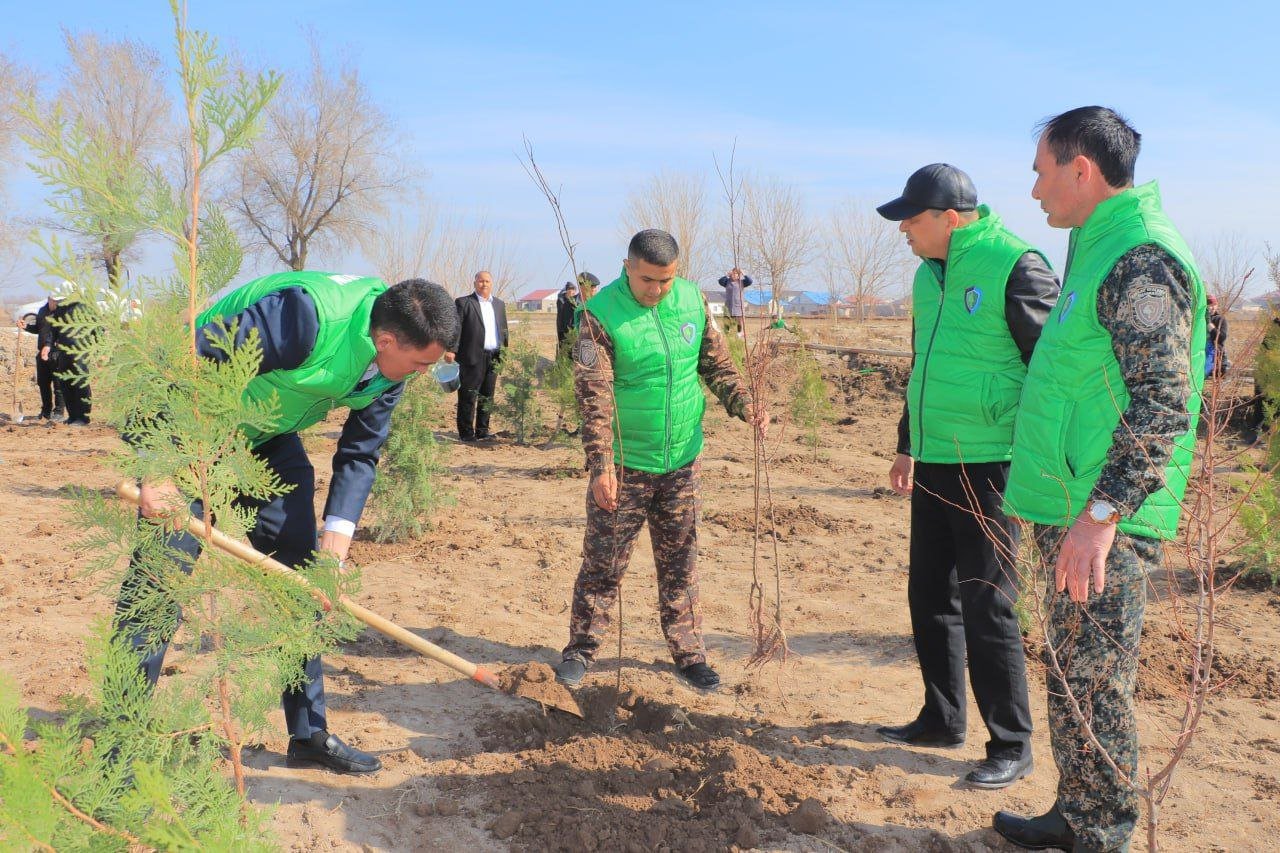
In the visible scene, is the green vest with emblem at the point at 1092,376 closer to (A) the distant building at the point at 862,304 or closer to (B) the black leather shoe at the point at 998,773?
(B) the black leather shoe at the point at 998,773

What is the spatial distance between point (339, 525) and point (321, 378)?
0.59m

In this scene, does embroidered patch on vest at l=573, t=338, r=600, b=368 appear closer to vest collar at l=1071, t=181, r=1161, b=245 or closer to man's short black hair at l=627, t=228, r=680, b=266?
man's short black hair at l=627, t=228, r=680, b=266

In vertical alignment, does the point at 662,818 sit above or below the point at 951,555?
below

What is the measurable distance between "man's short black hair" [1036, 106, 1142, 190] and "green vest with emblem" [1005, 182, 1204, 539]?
69 mm

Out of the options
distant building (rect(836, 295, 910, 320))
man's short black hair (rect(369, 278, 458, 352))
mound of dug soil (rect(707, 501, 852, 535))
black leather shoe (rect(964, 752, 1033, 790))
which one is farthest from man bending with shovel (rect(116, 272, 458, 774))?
distant building (rect(836, 295, 910, 320))

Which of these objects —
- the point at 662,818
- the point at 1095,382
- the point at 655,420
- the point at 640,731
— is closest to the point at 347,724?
the point at 640,731

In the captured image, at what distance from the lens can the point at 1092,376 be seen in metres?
2.48

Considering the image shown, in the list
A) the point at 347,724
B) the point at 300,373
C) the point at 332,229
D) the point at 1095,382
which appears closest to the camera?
the point at 1095,382

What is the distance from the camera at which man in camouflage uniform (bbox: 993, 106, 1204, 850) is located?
7.50 feet

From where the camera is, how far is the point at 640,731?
364 cm

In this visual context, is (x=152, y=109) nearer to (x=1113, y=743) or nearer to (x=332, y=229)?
(x=332, y=229)

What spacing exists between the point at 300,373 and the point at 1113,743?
260 centimetres

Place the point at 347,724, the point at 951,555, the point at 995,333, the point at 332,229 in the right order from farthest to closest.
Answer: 1. the point at 332,229
2. the point at 347,724
3. the point at 951,555
4. the point at 995,333

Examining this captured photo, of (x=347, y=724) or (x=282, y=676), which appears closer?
(x=282, y=676)
